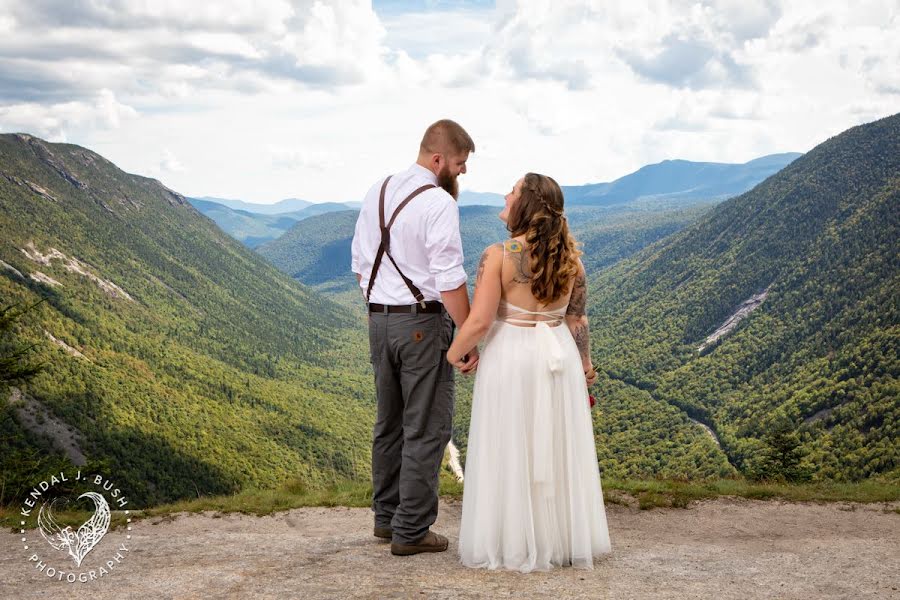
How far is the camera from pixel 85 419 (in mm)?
79375

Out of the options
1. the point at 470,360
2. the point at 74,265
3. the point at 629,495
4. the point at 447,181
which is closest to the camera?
the point at 470,360

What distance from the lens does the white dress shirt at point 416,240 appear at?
5355mm

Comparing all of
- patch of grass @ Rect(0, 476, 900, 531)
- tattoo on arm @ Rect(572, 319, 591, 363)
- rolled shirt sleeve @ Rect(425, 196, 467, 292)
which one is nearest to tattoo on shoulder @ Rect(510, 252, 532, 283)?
rolled shirt sleeve @ Rect(425, 196, 467, 292)

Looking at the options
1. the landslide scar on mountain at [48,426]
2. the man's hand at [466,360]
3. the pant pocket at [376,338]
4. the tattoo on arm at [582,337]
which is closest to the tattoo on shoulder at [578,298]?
the tattoo on arm at [582,337]

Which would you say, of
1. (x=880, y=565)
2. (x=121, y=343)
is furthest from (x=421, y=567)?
(x=121, y=343)

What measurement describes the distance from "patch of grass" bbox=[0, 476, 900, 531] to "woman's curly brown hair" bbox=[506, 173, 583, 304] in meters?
5.11

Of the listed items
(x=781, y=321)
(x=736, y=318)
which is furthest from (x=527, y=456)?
(x=736, y=318)

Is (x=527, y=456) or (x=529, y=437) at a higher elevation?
(x=529, y=437)

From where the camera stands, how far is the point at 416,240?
217 inches

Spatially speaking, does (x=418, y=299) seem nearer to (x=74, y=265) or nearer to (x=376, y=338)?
(x=376, y=338)

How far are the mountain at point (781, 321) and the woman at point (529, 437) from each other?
53710 mm

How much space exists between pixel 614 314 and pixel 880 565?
149464 millimetres

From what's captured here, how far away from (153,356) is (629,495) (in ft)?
360

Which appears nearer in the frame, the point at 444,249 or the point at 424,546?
the point at 444,249
